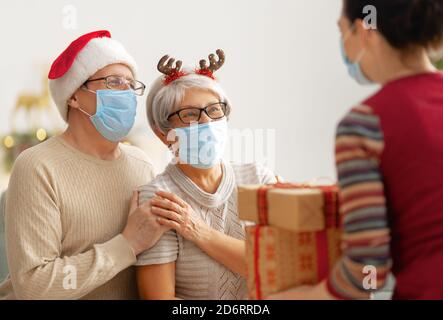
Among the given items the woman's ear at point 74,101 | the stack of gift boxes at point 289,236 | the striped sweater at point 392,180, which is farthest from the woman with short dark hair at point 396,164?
the woman's ear at point 74,101

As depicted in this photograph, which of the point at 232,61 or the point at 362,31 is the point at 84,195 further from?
the point at 232,61

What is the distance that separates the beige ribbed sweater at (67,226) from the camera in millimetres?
1529

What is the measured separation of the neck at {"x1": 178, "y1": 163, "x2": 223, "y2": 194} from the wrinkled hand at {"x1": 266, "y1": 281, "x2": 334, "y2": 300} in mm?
567

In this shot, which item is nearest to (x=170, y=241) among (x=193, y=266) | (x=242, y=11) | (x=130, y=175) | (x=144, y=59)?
(x=193, y=266)

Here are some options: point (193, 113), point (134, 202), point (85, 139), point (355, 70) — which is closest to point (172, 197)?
point (134, 202)

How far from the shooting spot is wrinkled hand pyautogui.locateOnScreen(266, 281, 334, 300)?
109cm

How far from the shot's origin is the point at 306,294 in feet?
3.76

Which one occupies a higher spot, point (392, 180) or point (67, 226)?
point (392, 180)

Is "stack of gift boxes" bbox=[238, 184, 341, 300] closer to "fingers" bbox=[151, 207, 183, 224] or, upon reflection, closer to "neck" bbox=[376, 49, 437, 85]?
"neck" bbox=[376, 49, 437, 85]

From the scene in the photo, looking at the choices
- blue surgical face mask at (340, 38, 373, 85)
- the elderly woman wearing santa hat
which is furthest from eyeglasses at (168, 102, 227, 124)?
blue surgical face mask at (340, 38, 373, 85)

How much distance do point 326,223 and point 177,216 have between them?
535 mm

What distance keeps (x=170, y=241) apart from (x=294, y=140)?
1.70 meters

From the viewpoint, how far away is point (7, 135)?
115 inches

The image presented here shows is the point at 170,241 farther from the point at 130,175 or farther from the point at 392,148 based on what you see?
the point at 392,148
